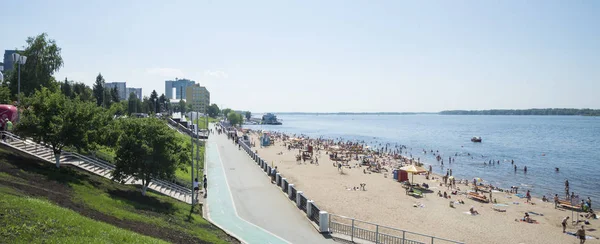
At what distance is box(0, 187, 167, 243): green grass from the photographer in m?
8.30

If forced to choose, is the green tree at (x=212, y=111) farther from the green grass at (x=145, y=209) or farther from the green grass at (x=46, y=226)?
the green grass at (x=46, y=226)

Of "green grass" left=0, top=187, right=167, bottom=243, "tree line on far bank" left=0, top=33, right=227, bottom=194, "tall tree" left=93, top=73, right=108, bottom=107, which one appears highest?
"tall tree" left=93, top=73, right=108, bottom=107

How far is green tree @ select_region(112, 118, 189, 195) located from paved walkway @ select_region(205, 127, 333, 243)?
145 inches

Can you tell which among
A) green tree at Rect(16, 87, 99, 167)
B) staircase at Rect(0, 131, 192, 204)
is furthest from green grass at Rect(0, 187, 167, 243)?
staircase at Rect(0, 131, 192, 204)

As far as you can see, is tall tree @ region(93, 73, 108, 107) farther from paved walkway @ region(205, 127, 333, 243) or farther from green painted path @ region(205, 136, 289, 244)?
green painted path @ region(205, 136, 289, 244)

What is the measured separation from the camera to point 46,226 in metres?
9.02

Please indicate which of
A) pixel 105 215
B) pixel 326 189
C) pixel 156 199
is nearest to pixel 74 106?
pixel 156 199

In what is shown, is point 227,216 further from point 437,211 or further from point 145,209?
point 437,211

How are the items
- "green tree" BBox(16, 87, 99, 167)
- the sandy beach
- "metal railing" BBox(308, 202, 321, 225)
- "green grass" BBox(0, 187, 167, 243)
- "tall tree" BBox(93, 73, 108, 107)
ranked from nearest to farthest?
"green grass" BBox(0, 187, 167, 243)
"green tree" BBox(16, 87, 99, 167)
"metal railing" BBox(308, 202, 321, 225)
the sandy beach
"tall tree" BBox(93, 73, 108, 107)

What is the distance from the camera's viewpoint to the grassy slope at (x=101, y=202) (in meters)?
12.0

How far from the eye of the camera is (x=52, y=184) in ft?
49.1

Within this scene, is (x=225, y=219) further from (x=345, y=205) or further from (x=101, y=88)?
(x=101, y=88)

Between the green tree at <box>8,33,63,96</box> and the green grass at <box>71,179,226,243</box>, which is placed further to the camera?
the green tree at <box>8,33,63,96</box>

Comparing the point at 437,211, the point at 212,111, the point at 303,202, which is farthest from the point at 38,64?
the point at 212,111
